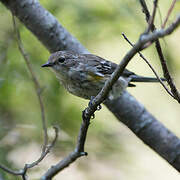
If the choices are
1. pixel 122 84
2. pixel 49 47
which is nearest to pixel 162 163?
pixel 122 84

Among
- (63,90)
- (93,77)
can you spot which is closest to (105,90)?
(93,77)

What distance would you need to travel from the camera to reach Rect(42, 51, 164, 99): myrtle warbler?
14.6 ft

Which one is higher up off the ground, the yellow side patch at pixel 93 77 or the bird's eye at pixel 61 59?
the bird's eye at pixel 61 59

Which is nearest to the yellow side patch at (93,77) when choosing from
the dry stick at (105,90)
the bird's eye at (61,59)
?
the bird's eye at (61,59)

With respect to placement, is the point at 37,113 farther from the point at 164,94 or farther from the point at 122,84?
the point at 164,94

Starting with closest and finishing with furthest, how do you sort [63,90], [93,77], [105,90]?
[105,90]
[93,77]
[63,90]

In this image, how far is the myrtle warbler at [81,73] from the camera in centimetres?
444

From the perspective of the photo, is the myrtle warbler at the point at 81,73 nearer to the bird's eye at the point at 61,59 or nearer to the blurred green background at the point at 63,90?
the bird's eye at the point at 61,59

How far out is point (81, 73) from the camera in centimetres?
457

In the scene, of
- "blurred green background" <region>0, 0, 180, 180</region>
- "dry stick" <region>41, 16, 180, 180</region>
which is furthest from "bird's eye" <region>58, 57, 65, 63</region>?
"dry stick" <region>41, 16, 180, 180</region>

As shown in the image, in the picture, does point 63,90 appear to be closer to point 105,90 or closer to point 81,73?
point 81,73

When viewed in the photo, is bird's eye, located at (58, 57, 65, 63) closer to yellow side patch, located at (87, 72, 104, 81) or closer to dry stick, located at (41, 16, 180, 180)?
yellow side patch, located at (87, 72, 104, 81)

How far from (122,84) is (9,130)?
1607 millimetres

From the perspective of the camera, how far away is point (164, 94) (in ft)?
21.7
